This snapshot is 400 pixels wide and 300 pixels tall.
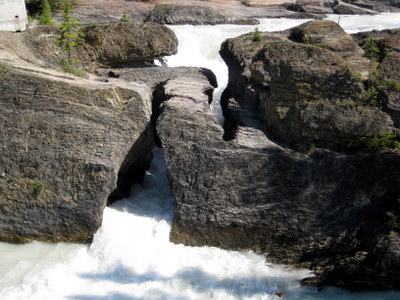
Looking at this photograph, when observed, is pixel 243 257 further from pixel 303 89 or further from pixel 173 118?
pixel 303 89

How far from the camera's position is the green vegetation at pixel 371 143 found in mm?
9570

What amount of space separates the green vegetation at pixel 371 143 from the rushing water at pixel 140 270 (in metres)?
2.73

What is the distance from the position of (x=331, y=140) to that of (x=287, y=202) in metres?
1.67

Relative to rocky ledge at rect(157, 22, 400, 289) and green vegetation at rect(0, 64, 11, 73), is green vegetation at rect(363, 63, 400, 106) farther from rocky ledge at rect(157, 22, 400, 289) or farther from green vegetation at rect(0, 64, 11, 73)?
green vegetation at rect(0, 64, 11, 73)

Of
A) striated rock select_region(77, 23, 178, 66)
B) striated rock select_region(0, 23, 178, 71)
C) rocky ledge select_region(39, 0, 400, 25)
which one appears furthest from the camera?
rocky ledge select_region(39, 0, 400, 25)

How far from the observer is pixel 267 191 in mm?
9555

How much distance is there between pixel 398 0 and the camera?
31.9m

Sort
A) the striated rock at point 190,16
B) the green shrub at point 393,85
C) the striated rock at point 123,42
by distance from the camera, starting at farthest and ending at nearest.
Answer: the striated rock at point 190,16 → the striated rock at point 123,42 → the green shrub at point 393,85

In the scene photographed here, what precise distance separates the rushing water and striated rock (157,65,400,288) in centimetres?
41

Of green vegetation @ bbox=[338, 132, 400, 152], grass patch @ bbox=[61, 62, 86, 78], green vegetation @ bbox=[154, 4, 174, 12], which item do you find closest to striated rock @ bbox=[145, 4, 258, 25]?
green vegetation @ bbox=[154, 4, 174, 12]

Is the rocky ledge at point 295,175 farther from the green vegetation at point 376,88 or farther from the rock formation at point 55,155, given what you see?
the rock formation at point 55,155

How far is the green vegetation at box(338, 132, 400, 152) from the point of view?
9.57m

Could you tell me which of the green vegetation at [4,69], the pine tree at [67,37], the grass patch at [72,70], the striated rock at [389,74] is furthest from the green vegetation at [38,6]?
the striated rock at [389,74]

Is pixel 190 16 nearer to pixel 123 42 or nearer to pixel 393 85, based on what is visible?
pixel 123 42
